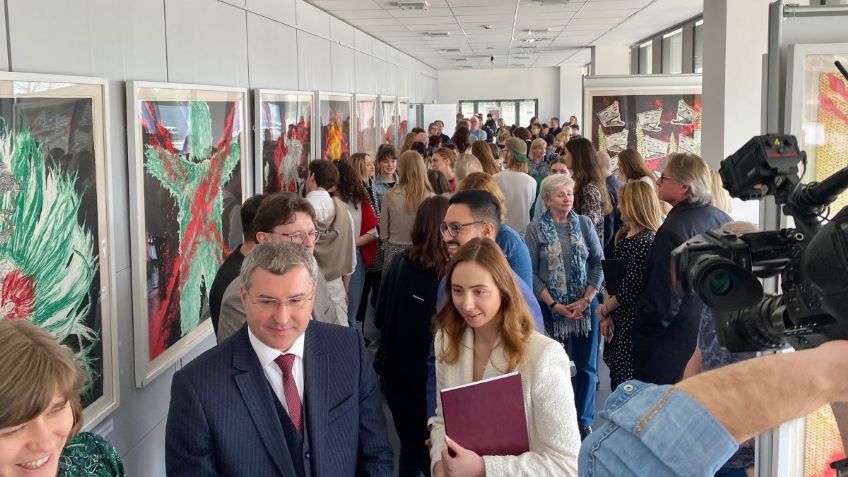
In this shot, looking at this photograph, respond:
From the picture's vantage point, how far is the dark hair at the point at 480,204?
3751 millimetres

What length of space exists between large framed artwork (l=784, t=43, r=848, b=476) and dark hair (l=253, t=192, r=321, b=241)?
1994 millimetres

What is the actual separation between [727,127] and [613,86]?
2874 millimetres

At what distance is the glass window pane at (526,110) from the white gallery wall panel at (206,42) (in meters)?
25.1

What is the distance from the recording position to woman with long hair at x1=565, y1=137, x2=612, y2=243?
6.22 m

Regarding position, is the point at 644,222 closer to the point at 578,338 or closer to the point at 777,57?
the point at 578,338

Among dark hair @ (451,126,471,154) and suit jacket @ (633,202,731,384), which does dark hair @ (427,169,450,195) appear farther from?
dark hair @ (451,126,471,154)

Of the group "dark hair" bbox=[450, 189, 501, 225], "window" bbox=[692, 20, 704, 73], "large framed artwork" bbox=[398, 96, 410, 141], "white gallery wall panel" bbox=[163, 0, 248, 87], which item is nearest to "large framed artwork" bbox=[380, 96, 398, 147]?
"large framed artwork" bbox=[398, 96, 410, 141]

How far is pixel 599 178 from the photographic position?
→ 6.38m

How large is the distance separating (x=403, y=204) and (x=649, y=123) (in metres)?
4.50

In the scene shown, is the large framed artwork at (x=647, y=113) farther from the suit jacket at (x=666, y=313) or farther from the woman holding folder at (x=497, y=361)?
the woman holding folder at (x=497, y=361)

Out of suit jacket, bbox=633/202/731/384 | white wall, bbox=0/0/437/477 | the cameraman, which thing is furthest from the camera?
suit jacket, bbox=633/202/731/384

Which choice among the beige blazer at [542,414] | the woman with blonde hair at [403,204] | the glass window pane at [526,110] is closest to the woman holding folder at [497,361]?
the beige blazer at [542,414]

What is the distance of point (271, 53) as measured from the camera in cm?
679

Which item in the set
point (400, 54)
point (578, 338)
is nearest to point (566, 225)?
point (578, 338)
